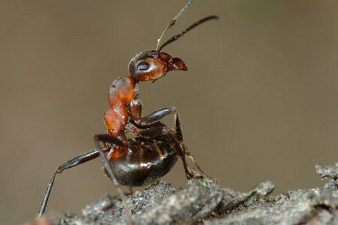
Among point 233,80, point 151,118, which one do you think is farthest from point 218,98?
point 151,118

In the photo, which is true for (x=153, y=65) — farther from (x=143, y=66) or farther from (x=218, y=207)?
(x=218, y=207)

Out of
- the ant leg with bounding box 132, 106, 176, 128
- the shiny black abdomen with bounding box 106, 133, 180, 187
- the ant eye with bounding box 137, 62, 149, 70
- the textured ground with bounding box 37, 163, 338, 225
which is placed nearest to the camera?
the textured ground with bounding box 37, 163, 338, 225

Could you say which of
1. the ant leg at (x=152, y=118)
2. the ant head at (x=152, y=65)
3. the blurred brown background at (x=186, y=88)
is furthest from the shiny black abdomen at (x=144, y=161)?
the blurred brown background at (x=186, y=88)

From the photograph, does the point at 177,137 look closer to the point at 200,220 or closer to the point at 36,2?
the point at 200,220

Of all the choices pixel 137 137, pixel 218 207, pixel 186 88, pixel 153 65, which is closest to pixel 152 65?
pixel 153 65

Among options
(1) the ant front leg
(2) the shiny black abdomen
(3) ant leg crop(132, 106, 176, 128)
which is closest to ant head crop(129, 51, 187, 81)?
(1) the ant front leg

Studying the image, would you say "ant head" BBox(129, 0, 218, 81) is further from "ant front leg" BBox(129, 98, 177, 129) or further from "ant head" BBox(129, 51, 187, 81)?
"ant front leg" BBox(129, 98, 177, 129)

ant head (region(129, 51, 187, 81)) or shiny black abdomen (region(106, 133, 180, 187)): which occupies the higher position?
ant head (region(129, 51, 187, 81))

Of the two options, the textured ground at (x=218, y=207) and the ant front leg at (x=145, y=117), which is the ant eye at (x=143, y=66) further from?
the textured ground at (x=218, y=207)
